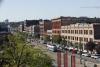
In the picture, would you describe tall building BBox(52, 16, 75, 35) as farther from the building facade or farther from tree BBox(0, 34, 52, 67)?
tree BBox(0, 34, 52, 67)

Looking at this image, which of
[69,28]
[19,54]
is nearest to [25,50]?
[19,54]

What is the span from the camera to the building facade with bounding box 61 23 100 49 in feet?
265

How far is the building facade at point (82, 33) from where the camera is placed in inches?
3177

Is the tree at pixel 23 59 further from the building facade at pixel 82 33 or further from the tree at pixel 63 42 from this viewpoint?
the tree at pixel 63 42

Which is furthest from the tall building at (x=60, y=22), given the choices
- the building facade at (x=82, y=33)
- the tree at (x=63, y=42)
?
the tree at (x=63, y=42)

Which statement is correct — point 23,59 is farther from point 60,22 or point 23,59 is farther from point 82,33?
point 60,22

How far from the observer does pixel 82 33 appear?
8919 cm

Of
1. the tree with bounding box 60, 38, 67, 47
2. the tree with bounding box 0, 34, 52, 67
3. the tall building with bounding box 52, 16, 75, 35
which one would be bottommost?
the tree with bounding box 60, 38, 67, 47

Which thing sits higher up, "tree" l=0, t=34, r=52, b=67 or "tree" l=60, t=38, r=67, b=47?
"tree" l=0, t=34, r=52, b=67

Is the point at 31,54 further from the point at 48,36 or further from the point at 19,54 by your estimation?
the point at 48,36

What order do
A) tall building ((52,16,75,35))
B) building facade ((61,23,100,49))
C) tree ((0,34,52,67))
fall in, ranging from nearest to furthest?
1. tree ((0,34,52,67))
2. building facade ((61,23,100,49))
3. tall building ((52,16,75,35))

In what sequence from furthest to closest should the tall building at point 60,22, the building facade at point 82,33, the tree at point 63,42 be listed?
the tall building at point 60,22, the tree at point 63,42, the building facade at point 82,33

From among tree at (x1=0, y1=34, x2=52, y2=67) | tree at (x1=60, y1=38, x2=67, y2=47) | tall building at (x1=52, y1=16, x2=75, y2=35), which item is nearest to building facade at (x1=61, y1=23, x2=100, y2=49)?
tree at (x1=60, y1=38, x2=67, y2=47)

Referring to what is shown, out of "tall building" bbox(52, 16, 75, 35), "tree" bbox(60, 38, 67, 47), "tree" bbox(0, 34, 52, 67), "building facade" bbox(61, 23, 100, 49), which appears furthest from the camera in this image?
"tall building" bbox(52, 16, 75, 35)
